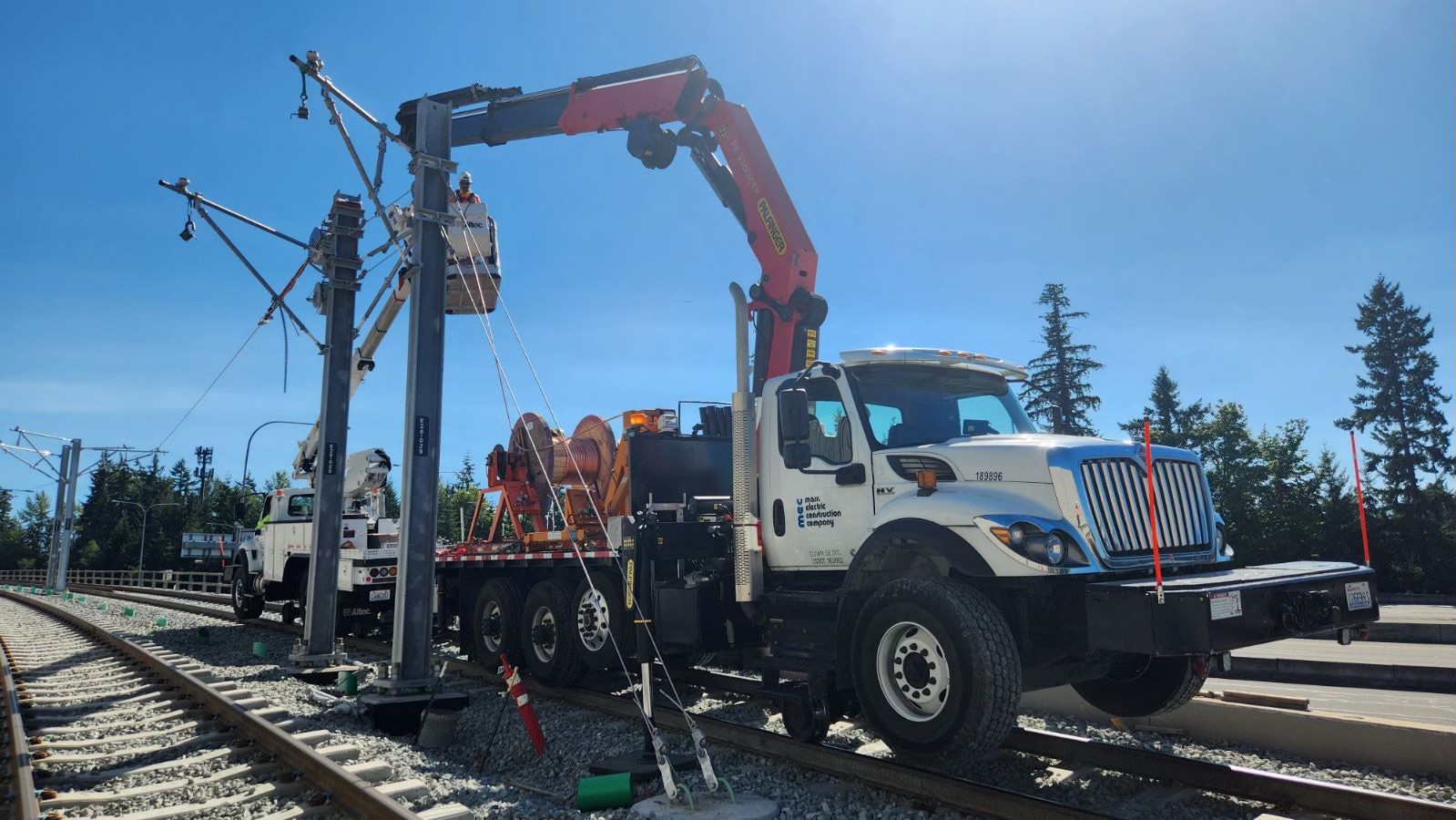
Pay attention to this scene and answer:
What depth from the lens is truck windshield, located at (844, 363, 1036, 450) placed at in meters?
6.59

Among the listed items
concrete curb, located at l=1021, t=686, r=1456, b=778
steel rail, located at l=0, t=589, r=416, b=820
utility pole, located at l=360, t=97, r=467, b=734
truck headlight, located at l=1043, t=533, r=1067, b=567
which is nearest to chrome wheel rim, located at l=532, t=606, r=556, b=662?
utility pole, located at l=360, t=97, r=467, b=734

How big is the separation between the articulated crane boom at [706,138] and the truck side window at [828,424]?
5.71 ft

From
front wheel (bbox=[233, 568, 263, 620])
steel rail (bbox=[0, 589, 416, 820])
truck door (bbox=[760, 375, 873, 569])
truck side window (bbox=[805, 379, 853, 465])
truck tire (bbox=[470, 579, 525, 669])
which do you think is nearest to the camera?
steel rail (bbox=[0, 589, 416, 820])

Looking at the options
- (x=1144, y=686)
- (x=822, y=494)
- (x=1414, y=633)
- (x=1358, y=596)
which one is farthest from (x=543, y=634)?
(x=1414, y=633)

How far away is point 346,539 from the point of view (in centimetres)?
1692

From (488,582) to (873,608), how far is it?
6.56 meters

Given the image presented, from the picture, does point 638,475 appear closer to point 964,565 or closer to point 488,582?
point 488,582

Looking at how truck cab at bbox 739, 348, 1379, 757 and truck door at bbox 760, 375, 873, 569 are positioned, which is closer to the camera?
truck cab at bbox 739, 348, 1379, 757

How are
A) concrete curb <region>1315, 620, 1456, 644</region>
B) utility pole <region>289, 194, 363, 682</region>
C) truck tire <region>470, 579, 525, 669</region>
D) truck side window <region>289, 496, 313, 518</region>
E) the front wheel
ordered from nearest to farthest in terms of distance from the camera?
truck tire <region>470, 579, 525, 669</region>
utility pole <region>289, 194, 363, 682</region>
concrete curb <region>1315, 620, 1456, 644</region>
truck side window <region>289, 496, 313, 518</region>
the front wheel

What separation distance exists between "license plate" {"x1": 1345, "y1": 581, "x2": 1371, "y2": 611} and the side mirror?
3.42 metres

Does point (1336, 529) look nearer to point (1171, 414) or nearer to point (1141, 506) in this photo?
point (1171, 414)

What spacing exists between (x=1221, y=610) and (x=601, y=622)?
588cm

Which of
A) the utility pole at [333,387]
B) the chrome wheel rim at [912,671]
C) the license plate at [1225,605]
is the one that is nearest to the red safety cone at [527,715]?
the chrome wheel rim at [912,671]

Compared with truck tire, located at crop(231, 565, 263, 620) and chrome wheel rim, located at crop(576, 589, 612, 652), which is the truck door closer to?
chrome wheel rim, located at crop(576, 589, 612, 652)
